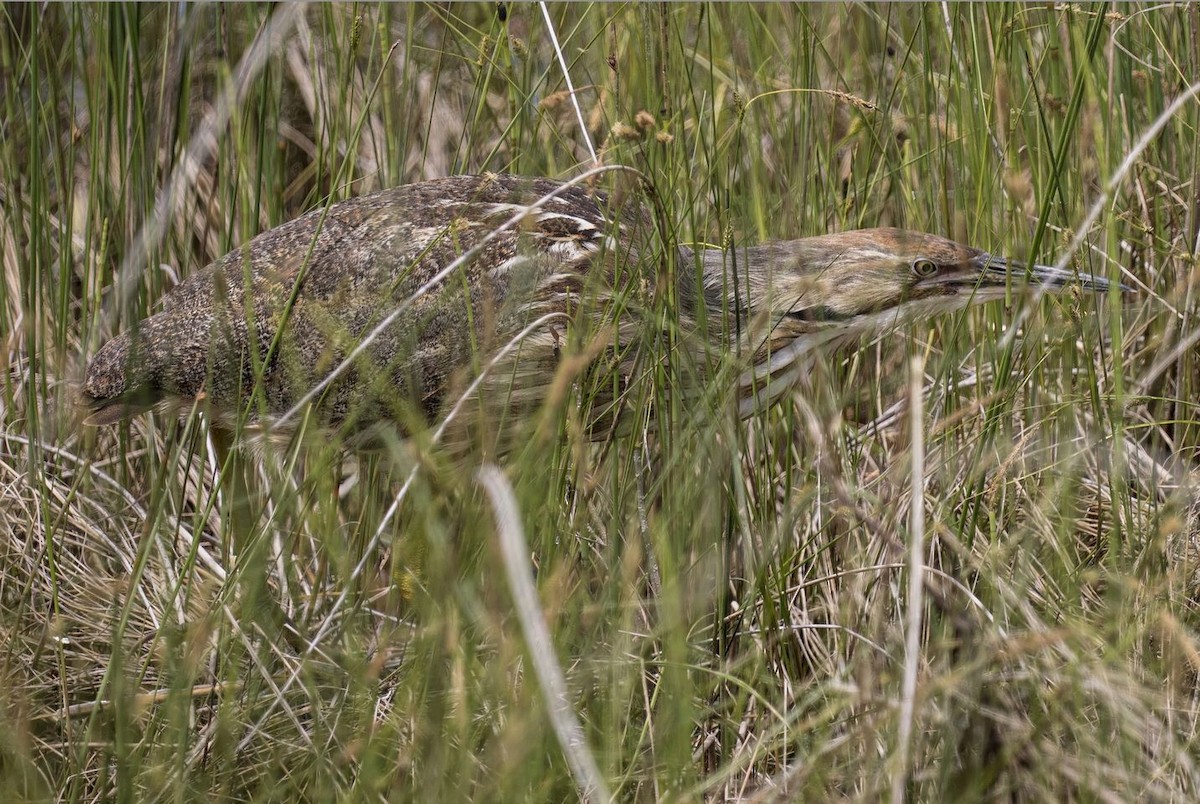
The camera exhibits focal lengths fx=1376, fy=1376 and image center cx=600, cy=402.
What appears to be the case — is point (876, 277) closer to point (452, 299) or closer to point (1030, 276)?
point (1030, 276)

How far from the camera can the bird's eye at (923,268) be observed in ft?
8.52

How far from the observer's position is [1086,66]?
6.50 ft

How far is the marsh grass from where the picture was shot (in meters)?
1.56

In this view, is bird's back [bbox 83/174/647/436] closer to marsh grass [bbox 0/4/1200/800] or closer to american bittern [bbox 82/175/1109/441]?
american bittern [bbox 82/175/1109/441]

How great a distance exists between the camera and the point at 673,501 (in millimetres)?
1810

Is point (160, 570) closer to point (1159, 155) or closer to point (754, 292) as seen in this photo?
point (754, 292)

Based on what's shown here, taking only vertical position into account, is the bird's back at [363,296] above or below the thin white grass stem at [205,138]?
below

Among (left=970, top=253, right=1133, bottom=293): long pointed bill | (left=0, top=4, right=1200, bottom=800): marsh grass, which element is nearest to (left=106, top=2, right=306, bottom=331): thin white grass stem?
(left=0, top=4, right=1200, bottom=800): marsh grass

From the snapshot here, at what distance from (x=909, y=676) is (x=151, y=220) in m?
1.76

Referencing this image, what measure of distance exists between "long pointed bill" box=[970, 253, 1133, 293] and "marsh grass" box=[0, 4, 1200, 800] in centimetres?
6

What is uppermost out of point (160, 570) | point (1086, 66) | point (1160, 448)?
point (1086, 66)

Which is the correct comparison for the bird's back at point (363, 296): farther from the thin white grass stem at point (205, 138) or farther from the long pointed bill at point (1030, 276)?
the long pointed bill at point (1030, 276)

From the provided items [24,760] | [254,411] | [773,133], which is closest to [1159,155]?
[773,133]

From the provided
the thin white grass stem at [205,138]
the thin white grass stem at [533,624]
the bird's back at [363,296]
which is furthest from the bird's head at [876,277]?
the thin white grass stem at [533,624]
